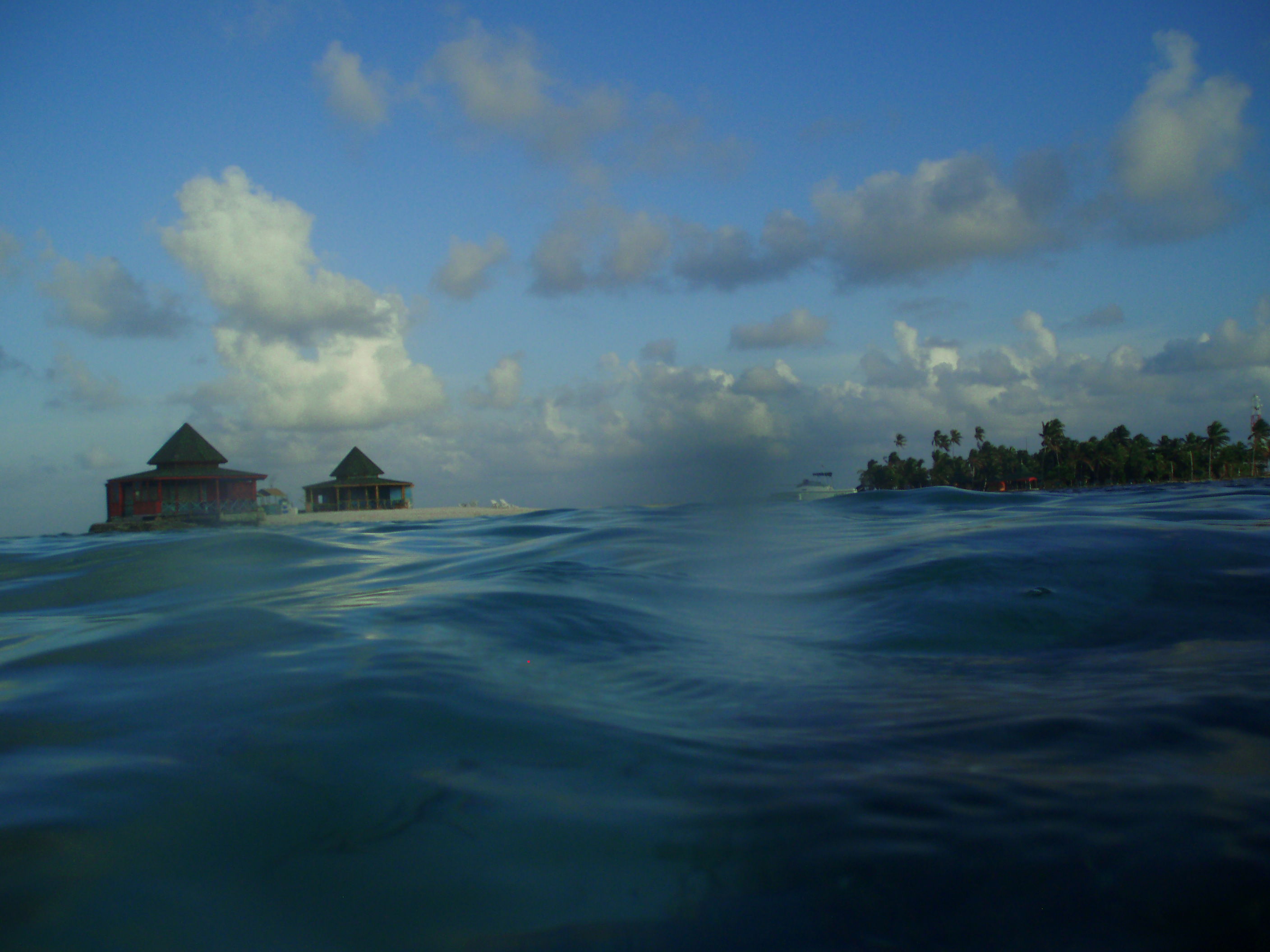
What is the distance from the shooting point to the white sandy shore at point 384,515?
3603cm

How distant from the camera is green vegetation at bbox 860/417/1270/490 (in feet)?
230

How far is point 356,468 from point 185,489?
34.0 feet

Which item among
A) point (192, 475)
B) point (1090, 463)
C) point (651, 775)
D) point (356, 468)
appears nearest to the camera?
point (651, 775)

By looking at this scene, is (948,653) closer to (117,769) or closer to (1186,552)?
(1186,552)

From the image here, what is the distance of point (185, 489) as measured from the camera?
1542 inches

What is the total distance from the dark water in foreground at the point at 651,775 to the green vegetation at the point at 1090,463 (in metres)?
72.5

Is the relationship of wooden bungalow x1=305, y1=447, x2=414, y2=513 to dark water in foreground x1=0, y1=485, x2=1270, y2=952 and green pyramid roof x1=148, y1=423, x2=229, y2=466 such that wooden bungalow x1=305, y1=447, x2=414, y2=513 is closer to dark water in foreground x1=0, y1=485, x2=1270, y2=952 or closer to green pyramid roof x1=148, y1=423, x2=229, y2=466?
green pyramid roof x1=148, y1=423, x2=229, y2=466

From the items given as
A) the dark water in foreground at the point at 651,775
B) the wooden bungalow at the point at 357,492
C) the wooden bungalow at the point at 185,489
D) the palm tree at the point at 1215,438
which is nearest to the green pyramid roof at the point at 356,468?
the wooden bungalow at the point at 357,492

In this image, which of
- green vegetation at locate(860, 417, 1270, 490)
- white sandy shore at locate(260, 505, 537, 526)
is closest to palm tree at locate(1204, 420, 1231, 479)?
green vegetation at locate(860, 417, 1270, 490)

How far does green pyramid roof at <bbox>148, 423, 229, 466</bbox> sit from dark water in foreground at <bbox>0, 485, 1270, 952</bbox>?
4133 centimetres

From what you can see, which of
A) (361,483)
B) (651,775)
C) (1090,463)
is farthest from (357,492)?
(1090,463)

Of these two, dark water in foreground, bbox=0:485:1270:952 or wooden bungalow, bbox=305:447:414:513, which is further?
wooden bungalow, bbox=305:447:414:513

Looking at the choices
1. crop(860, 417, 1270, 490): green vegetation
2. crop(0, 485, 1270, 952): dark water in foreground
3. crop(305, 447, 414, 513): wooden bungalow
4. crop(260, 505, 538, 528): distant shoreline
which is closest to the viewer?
crop(0, 485, 1270, 952): dark water in foreground

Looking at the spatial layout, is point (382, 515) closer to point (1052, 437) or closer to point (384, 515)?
point (384, 515)
